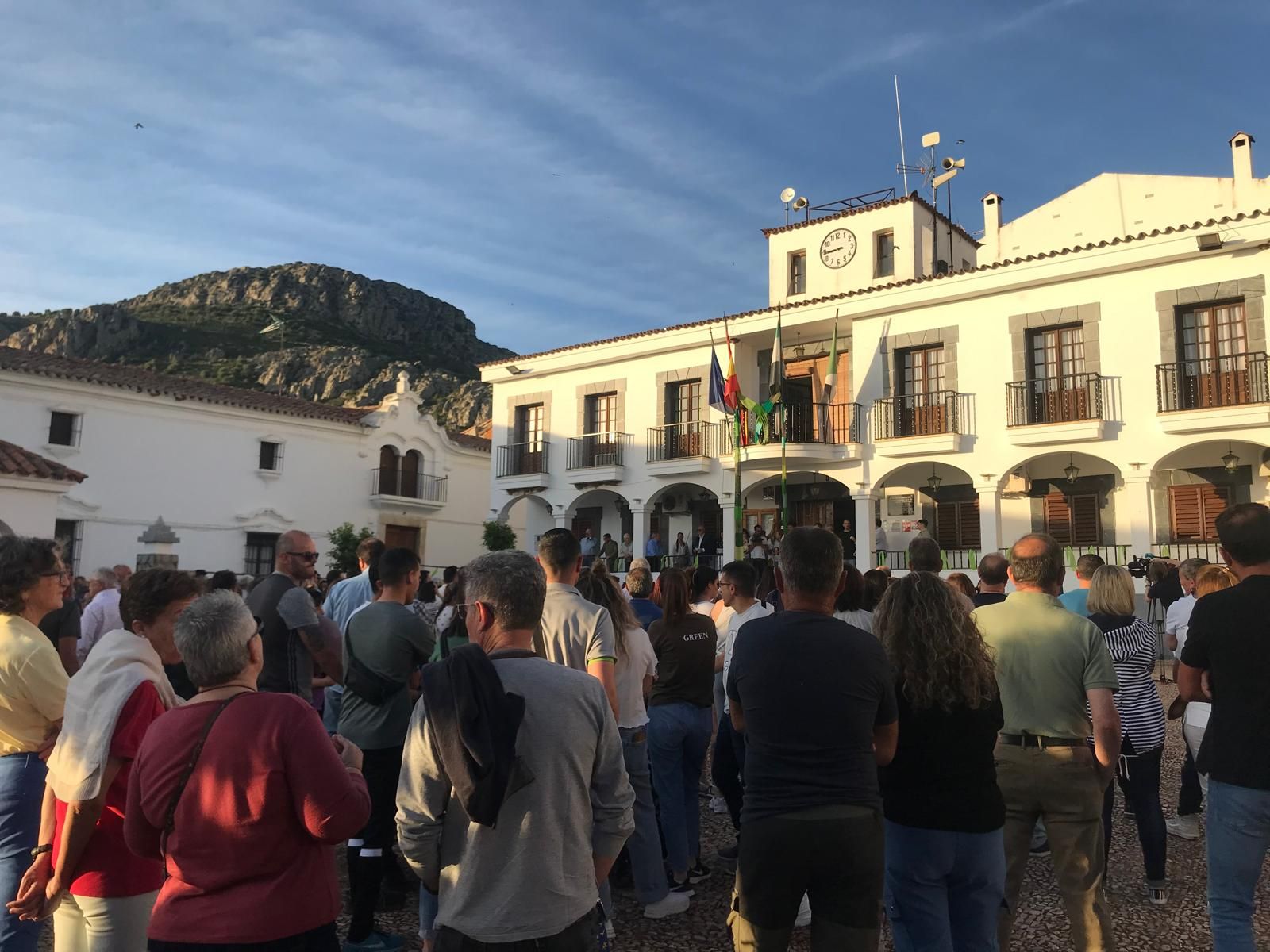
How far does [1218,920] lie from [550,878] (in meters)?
2.36

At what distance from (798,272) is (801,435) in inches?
215

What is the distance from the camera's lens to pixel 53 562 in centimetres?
334

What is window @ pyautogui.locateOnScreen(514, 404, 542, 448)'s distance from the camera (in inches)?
872

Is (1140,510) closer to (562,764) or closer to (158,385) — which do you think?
(562,764)

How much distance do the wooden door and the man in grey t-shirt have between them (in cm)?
2507

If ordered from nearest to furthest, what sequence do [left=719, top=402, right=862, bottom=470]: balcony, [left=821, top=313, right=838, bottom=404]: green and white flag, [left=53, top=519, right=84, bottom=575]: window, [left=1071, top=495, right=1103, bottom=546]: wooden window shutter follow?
[left=1071, top=495, right=1103, bottom=546]: wooden window shutter → [left=821, top=313, right=838, bottom=404]: green and white flag → [left=719, top=402, right=862, bottom=470]: balcony → [left=53, top=519, right=84, bottom=575]: window

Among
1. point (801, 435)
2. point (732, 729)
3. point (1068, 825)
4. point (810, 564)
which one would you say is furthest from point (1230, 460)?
point (810, 564)

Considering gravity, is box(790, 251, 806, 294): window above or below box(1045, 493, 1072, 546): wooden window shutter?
above

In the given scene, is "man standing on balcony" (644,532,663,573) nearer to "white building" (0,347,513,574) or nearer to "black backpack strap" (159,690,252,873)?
"white building" (0,347,513,574)

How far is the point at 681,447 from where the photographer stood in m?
19.5

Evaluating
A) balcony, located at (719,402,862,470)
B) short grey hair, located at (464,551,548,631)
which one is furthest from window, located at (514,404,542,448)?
short grey hair, located at (464,551,548,631)

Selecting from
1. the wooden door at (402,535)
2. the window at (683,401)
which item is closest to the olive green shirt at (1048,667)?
the window at (683,401)

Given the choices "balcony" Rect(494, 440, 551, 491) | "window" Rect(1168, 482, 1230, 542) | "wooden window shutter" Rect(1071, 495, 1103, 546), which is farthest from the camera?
"balcony" Rect(494, 440, 551, 491)

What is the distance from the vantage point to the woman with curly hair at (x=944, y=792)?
2.80 metres
